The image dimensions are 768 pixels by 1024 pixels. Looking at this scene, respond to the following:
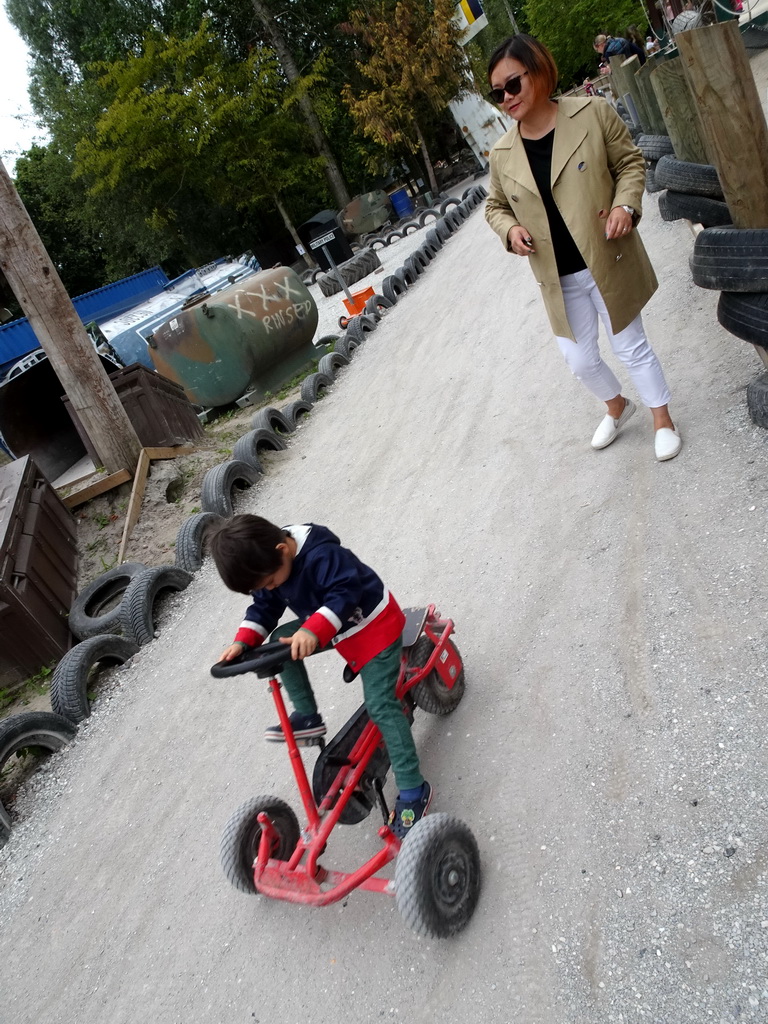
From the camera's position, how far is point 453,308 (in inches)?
410

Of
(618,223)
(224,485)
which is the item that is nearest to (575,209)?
(618,223)

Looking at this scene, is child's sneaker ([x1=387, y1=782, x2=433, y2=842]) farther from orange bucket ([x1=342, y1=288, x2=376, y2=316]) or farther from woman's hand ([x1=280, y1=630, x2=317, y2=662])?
orange bucket ([x1=342, y1=288, x2=376, y2=316])

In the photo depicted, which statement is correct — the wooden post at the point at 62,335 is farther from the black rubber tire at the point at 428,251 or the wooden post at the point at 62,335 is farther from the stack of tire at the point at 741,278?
the black rubber tire at the point at 428,251

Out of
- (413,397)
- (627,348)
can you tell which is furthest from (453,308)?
(627,348)

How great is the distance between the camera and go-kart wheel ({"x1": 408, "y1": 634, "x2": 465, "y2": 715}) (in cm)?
329

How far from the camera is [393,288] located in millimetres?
13422

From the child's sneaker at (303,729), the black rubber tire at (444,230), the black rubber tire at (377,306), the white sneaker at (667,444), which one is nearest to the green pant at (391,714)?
the child's sneaker at (303,729)

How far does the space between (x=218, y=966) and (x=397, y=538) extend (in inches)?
112

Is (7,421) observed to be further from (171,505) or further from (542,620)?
(542,620)

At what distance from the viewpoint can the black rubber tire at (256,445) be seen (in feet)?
25.1

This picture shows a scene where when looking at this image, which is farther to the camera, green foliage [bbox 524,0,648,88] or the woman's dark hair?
green foliage [bbox 524,0,648,88]

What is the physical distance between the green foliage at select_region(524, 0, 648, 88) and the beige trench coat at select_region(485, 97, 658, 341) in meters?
39.3

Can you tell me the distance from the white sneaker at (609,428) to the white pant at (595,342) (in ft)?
1.54

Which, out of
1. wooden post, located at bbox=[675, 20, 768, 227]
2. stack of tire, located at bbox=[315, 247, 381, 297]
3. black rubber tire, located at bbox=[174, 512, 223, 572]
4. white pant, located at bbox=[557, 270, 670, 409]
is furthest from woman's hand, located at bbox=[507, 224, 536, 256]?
stack of tire, located at bbox=[315, 247, 381, 297]
